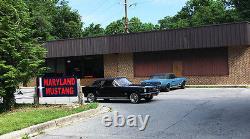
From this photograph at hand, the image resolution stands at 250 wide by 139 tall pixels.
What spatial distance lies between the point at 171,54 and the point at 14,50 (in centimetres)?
1993

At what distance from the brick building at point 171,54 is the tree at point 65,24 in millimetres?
33457

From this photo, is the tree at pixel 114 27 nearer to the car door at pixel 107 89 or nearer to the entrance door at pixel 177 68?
the entrance door at pixel 177 68

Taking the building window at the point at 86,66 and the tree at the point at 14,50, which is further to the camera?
the building window at the point at 86,66

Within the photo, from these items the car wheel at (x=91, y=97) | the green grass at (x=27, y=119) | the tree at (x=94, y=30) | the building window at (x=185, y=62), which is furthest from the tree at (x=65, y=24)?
the green grass at (x=27, y=119)

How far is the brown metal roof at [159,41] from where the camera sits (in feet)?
103

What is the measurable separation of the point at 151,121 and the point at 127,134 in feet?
7.99

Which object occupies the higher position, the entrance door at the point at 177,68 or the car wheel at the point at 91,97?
the entrance door at the point at 177,68

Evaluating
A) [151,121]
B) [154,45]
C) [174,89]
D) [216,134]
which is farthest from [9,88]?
[154,45]

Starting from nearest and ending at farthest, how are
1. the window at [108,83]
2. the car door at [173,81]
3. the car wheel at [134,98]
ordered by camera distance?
the car wheel at [134,98] < the window at [108,83] < the car door at [173,81]

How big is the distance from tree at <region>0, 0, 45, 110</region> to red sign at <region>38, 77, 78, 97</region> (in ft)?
3.15

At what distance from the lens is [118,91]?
2117 cm

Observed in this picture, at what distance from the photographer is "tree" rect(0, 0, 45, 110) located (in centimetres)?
1703

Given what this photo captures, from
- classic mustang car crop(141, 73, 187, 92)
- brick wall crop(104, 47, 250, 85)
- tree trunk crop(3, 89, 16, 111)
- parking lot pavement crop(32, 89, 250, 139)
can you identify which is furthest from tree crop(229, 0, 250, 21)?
tree trunk crop(3, 89, 16, 111)

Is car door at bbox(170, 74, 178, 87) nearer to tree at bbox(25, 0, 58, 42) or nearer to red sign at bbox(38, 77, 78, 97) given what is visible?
red sign at bbox(38, 77, 78, 97)
